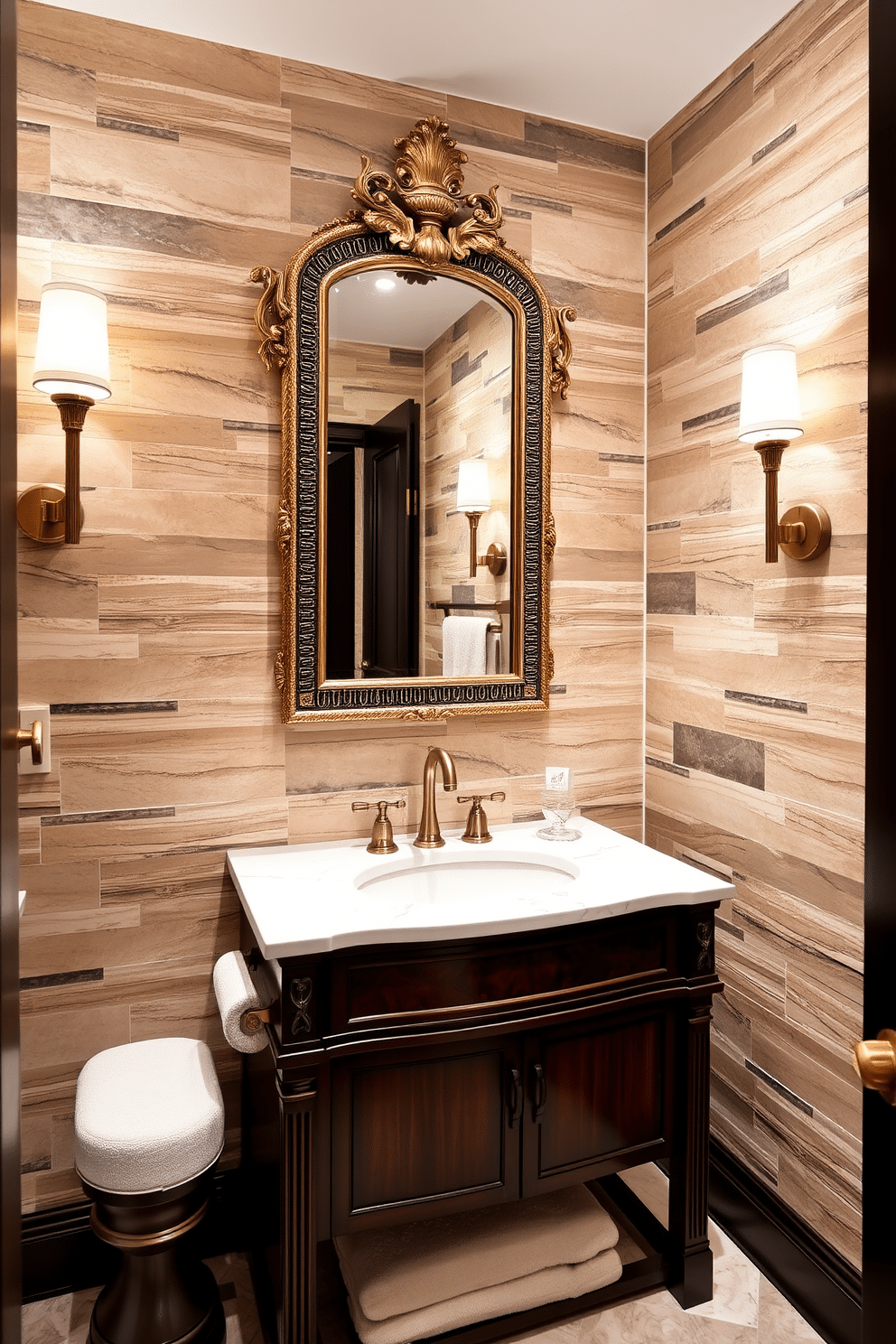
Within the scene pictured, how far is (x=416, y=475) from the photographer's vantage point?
1.98 metres

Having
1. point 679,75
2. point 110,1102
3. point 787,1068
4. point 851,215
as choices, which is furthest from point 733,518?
point 110,1102

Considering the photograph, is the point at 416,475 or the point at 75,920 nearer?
the point at 75,920

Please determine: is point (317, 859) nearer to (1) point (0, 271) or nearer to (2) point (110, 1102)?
(2) point (110, 1102)

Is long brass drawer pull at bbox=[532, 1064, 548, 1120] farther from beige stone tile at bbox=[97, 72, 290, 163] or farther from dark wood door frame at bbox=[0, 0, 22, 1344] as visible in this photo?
beige stone tile at bbox=[97, 72, 290, 163]

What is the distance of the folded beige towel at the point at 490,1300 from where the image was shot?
1585 millimetres

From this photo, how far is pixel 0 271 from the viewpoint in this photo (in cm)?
64

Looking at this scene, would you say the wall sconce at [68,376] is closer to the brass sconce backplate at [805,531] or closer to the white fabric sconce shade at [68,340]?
the white fabric sconce shade at [68,340]

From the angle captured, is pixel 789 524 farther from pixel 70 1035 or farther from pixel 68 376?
pixel 70 1035

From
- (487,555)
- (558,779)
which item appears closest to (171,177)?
(487,555)

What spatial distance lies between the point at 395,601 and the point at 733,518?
2.63ft

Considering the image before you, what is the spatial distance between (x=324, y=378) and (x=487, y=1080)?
1499 mm

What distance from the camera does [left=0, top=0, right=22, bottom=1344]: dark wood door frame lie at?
64 cm

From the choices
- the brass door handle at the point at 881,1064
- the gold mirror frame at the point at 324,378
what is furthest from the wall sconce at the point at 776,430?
the brass door handle at the point at 881,1064

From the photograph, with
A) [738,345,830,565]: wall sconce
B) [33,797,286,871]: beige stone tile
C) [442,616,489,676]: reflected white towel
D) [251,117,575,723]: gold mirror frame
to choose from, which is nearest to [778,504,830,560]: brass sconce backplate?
[738,345,830,565]: wall sconce
